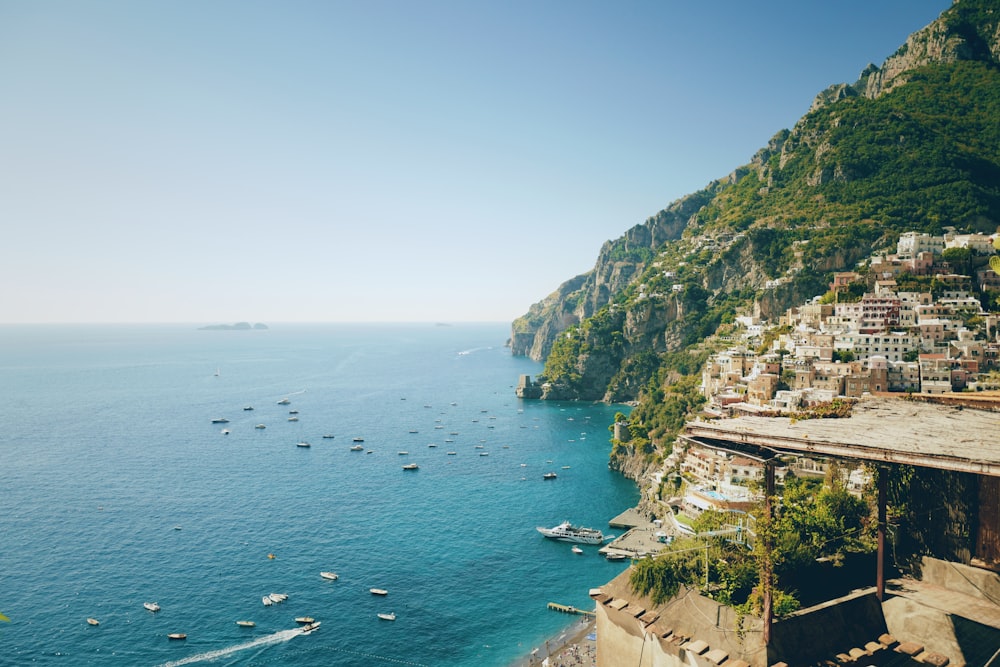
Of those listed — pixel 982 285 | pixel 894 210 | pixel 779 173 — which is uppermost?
pixel 779 173

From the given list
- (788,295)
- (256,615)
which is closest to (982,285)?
(788,295)

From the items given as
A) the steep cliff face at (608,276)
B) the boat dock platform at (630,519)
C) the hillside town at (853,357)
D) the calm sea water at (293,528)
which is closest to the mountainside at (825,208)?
the hillside town at (853,357)

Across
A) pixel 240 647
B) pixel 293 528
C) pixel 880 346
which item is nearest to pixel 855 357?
pixel 880 346

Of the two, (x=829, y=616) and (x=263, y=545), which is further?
(x=263, y=545)

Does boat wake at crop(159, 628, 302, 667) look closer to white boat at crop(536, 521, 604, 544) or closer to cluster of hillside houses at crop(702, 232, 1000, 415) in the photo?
white boat at crop(536, 521, 604, 544)

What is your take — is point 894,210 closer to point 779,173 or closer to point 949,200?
point 949,200

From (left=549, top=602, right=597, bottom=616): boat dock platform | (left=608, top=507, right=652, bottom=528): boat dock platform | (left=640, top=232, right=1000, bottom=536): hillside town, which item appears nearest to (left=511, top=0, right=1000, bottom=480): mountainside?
(left=640, top=232, right=1000, bottom=536): hillside town
